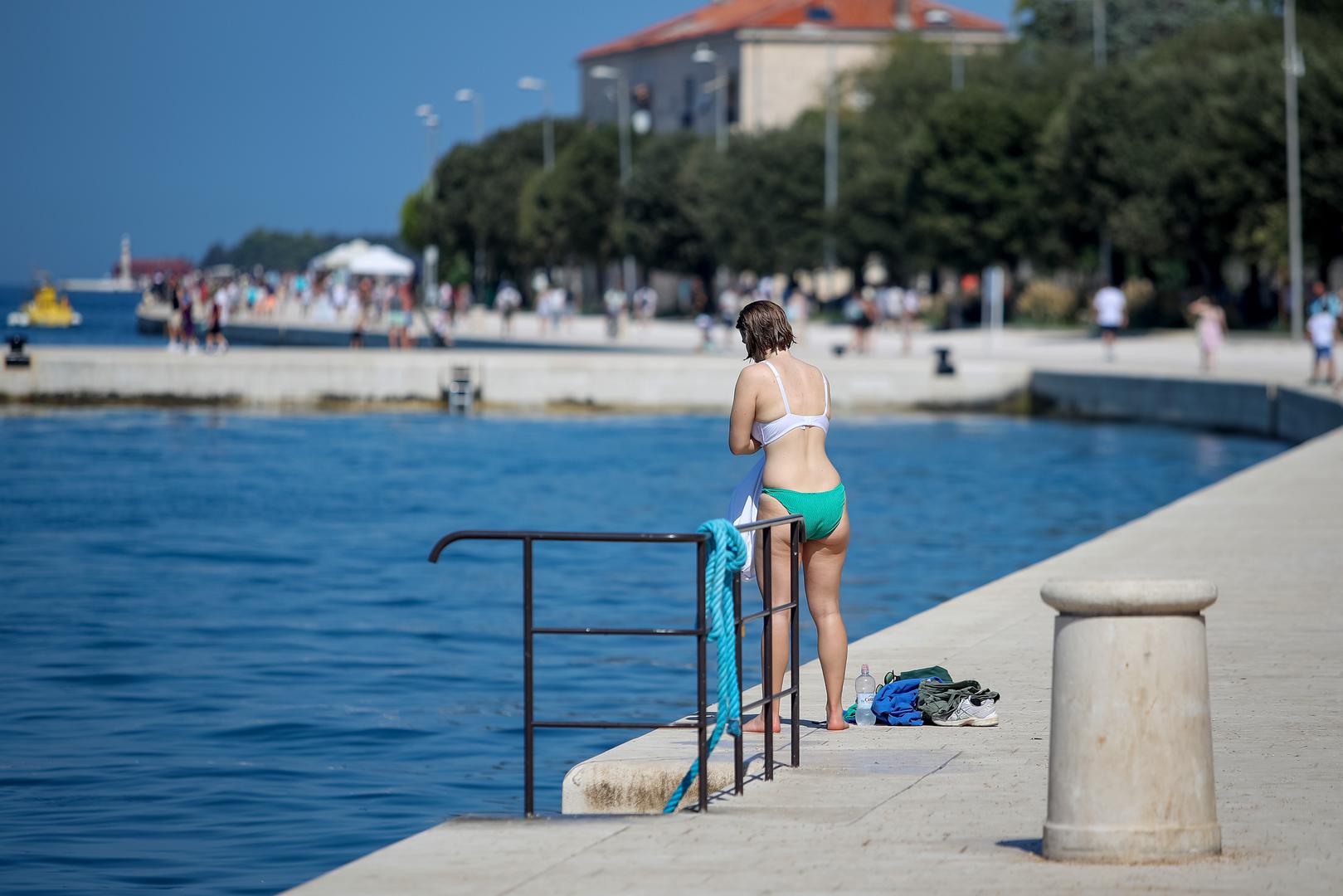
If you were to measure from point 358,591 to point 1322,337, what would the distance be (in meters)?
18.7

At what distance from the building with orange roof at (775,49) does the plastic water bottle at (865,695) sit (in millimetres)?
96886

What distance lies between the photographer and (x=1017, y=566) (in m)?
21.3

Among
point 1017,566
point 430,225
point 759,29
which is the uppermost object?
point 759,29

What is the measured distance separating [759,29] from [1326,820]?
10745cm

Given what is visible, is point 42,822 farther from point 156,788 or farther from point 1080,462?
Result: point 1080,462

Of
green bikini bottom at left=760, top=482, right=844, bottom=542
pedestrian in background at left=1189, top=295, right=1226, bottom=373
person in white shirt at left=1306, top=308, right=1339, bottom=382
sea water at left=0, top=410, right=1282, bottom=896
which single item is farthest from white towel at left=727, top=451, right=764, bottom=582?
pedestrian in background at left=1189, top=295, right=1226, bottom=373

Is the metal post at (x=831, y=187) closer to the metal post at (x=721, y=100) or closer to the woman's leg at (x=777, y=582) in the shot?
the metal post at (x=721, y=100)

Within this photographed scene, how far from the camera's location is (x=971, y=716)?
332 inches

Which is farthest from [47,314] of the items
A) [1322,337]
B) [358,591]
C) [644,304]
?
[358,591]

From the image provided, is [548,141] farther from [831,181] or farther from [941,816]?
[941,816]

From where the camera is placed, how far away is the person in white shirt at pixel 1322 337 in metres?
32.4

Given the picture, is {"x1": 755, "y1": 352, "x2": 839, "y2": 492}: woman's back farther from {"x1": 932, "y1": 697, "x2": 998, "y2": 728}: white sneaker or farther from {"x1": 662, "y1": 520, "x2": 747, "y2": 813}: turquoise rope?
{"x1": 932, "y1": 697, "x2": 998, "y2": 728}: white sneaker

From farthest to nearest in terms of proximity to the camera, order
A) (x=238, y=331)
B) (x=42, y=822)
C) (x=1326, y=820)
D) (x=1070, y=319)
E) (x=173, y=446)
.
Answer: (x=238, y=331) → (x=1070, y=319) → (x=173, y=446) → (x=42, y=822) → (x=1326, y=820)

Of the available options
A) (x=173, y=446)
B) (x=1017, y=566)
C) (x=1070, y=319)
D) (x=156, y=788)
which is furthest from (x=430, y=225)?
(x=156, y=788)
